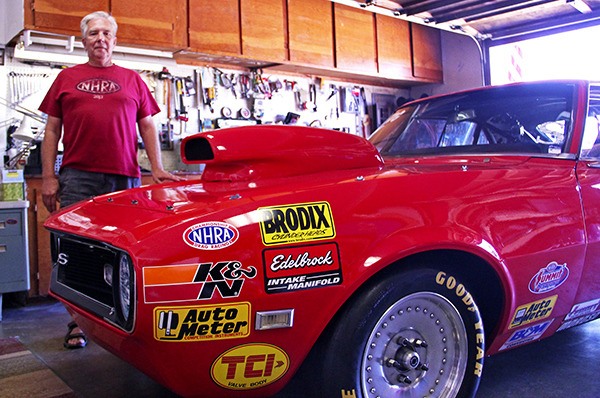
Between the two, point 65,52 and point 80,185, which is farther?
point 65,52

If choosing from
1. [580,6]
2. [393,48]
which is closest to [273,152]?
[580,6]

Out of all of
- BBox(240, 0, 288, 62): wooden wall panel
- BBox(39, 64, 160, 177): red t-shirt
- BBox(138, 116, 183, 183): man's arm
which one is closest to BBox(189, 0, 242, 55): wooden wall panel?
BBox(240, 0, 288, 62): wooden wall panel

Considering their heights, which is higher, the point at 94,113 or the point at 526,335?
the point at 94,113

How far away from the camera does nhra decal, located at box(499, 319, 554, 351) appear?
6.42 feet

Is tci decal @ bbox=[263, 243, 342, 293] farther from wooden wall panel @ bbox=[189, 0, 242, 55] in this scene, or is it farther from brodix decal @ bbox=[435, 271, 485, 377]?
wooden wall panel @ bbox=[189, 0, 242, 55]

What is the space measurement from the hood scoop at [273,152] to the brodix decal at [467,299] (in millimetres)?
492

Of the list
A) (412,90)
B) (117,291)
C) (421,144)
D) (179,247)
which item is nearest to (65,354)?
(117,291)

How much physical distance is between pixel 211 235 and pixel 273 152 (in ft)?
1.66

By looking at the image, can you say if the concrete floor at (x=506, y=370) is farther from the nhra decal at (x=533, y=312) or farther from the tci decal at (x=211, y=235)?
the tci decal at (x=211, y=235)

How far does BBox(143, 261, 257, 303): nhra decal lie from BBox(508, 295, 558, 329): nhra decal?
3.27 ft

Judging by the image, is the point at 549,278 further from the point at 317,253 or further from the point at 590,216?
the point at 317,253

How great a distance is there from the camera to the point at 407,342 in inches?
64.9

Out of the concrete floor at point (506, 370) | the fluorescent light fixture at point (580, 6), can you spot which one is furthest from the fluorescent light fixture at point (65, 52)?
the fluorescent light fixture at point (580, 6)

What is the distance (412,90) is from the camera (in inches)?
306
